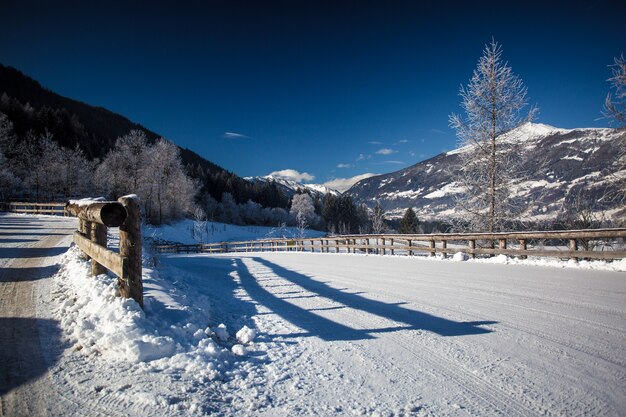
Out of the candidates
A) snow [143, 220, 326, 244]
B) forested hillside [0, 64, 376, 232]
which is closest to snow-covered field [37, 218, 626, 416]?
snow [143, 220, 326, 244]

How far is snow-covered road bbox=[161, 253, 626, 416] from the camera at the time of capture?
2.48 m

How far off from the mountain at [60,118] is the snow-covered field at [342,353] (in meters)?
88.9

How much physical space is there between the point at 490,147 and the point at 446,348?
46.6 ft

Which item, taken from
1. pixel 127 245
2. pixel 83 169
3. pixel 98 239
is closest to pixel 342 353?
pixel 127 245

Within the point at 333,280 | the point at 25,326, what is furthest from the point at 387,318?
the point at 25,326

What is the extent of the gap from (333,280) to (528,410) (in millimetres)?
5724

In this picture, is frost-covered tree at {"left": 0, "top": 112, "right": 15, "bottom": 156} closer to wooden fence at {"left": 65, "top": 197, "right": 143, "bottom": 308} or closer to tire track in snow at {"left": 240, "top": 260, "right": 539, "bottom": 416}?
wooden fence at {"left": 65, "top": 197, "right": 143, "bottom": 308}

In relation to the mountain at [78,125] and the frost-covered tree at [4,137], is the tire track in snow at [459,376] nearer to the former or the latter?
the frost-covered tree at [4,137]

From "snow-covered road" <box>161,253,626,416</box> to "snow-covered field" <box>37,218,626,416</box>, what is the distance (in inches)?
0.6

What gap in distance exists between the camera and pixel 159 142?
47281mm

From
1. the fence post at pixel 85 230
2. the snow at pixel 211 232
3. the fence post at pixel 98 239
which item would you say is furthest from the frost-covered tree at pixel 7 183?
the fence post at pixel 98 239

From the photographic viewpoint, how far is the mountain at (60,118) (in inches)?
2849

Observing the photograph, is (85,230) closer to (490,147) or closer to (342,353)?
(342,353)

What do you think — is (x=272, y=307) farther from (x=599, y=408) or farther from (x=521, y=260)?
(x=521, y=260)
